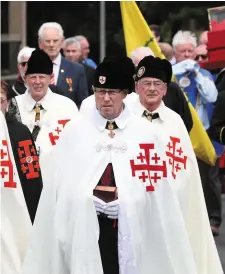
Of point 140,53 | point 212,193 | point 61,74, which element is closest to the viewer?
point 140,53

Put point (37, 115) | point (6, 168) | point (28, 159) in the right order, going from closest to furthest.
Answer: point (6, 168) → point (28, 159) → point (37, 115)

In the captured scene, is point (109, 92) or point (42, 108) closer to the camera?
point (109, 92)

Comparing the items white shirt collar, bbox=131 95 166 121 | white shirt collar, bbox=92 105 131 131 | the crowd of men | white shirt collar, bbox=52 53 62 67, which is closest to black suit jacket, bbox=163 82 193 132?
white shirt collar, bbox=131 95 166 121

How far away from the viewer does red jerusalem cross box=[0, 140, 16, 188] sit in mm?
7281

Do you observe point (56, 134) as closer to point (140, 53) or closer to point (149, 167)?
point (140, 53)

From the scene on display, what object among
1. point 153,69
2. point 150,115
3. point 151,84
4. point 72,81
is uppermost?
point 72,81

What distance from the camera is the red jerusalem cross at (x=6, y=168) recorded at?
7281 mm

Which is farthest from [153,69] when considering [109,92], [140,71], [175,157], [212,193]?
[212,193]

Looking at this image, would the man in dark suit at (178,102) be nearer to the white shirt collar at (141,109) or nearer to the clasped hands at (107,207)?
the white shirt collar at (141,109)

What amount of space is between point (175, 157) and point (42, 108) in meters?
1.83

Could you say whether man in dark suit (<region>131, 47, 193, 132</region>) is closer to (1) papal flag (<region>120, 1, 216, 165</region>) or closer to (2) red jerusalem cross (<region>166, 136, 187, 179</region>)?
(1) papal flag (<region>120, 1, 216, 165</region>)

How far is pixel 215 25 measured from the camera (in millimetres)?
10820

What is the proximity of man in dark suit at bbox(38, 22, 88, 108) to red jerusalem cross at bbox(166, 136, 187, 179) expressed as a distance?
2944 millimetres

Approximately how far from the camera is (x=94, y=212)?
263 inches
